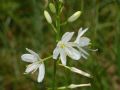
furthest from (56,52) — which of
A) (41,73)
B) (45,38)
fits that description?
(45,38)

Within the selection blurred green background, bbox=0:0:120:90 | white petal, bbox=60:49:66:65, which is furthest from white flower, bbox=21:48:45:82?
blurred green background, bbox=0:0:120:90

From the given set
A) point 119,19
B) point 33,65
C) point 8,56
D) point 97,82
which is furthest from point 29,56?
point 8,56

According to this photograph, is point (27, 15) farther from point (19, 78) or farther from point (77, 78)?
point (77, 78)

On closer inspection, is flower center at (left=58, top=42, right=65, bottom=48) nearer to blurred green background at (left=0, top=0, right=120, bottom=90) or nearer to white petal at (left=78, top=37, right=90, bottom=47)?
white petal at (left=78, top=37, right=90, bottom=47)

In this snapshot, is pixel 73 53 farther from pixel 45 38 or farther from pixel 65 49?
pixel 45 38

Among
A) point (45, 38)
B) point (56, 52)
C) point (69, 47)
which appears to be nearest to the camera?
point (56, 52)

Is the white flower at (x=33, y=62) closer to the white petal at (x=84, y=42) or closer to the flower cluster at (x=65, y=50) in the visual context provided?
the flower cluster at (x=65, y=50)
